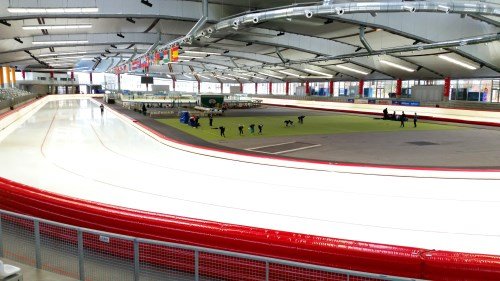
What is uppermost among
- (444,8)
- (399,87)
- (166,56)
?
(444,8)

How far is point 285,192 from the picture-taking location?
8.64 m

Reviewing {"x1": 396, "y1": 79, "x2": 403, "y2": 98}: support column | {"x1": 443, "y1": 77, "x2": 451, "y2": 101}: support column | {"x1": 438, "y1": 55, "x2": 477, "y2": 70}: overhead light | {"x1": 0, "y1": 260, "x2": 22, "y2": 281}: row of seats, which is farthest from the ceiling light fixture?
{"x1": 396, "y1": 79, "x2": 403, "y2": 98}: support column

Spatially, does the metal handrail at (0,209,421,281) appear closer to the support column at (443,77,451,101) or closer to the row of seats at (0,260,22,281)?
the row of seats at (0,260,22,281)

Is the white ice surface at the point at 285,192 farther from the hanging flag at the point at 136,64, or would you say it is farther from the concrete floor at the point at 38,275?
the hanging flag at the point at 136,64

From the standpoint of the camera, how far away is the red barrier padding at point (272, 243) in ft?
12.2

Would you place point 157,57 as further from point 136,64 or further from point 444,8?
point 444,8

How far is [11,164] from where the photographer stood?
11.4 meters

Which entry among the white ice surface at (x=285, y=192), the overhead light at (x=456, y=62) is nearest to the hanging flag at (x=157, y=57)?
the white ice surface at (x=285, y=192)

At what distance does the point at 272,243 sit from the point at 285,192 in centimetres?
428

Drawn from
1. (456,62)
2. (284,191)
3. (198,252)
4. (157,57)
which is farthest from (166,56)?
(456,62)

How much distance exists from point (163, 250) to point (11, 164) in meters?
9.22

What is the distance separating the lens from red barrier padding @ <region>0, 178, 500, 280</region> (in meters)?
3.72

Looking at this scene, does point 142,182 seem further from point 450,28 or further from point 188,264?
point 450,28

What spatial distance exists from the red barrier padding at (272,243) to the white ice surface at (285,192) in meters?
1.84
